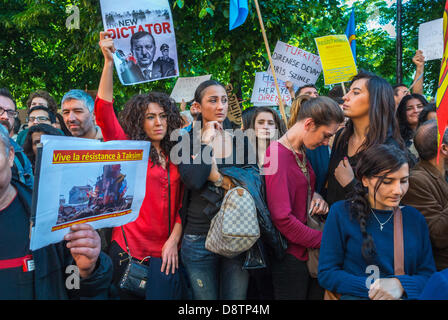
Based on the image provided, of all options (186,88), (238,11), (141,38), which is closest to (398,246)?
(141,38)

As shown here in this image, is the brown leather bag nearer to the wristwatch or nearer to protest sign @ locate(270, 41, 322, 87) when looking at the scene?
the wristwatch

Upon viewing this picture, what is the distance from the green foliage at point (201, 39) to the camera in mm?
6776

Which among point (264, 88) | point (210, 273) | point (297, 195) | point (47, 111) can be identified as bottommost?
point (210, 273)

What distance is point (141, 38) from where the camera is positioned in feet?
13.2

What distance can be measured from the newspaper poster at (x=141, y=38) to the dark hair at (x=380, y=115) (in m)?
2.04

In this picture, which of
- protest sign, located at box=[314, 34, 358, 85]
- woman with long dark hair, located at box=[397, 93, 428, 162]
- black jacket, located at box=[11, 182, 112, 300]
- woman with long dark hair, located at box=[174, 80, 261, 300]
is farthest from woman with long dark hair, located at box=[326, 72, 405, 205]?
protest sign, located at box=[314, 34, 358, 85]

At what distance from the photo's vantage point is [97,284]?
1.88 metres

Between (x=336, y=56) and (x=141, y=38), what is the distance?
2.44 metres

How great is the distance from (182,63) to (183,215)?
4975 millimetres

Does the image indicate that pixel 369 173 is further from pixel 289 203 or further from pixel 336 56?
pixel 336 56

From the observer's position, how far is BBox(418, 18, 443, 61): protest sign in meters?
5.56

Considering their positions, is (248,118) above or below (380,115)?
above
